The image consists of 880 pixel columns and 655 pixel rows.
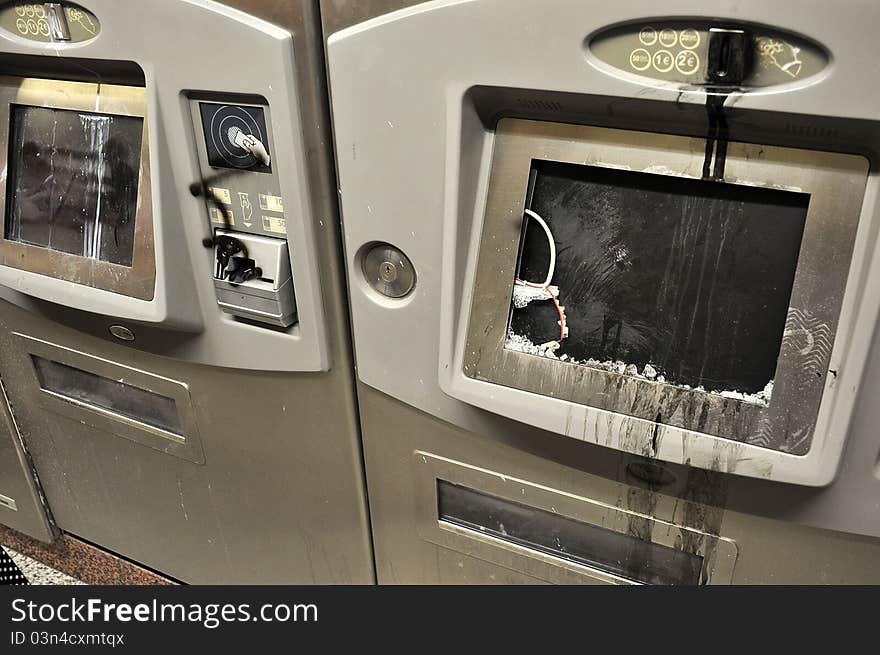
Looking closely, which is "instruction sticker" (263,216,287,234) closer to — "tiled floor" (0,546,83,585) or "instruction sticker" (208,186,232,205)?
"instruction sticker" (208,186,232,205)

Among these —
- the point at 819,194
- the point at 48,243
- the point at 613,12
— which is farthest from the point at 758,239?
the point at 48,243

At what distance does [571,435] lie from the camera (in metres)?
0.84

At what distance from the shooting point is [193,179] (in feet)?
3.23

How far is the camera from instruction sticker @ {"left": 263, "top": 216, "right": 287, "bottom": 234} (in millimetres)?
971

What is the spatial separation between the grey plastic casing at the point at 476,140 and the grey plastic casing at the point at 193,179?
6cm

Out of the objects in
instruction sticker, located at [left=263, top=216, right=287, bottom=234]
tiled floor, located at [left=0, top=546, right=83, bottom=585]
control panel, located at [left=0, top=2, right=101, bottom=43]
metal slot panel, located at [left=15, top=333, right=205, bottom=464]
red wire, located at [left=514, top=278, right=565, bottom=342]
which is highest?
control panel, located at [left=0, top=2, right=101, bottom=43]

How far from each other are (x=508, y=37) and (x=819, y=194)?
0.33m

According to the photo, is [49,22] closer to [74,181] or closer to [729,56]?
[74,181]

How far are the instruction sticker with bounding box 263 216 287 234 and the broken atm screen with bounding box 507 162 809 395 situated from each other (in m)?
0.33

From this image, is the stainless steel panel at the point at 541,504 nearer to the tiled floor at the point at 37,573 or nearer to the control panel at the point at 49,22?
the control panel at the point at 49,22

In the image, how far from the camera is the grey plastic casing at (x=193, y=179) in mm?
867

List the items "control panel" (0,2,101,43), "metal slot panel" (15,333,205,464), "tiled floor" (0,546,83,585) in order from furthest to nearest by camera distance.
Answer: "tiled floor" (0,546,83,585), "metal slot panel" (15,333,205,464), "control panel" (0,2,101,43)

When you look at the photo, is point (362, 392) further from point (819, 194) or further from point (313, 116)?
point (819, 194)

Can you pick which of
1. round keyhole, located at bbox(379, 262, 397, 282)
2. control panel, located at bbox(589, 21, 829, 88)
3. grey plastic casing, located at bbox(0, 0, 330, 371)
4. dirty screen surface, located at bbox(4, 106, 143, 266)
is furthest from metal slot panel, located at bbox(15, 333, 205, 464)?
control panel, located at bbox(589, 21, 829, 88)
